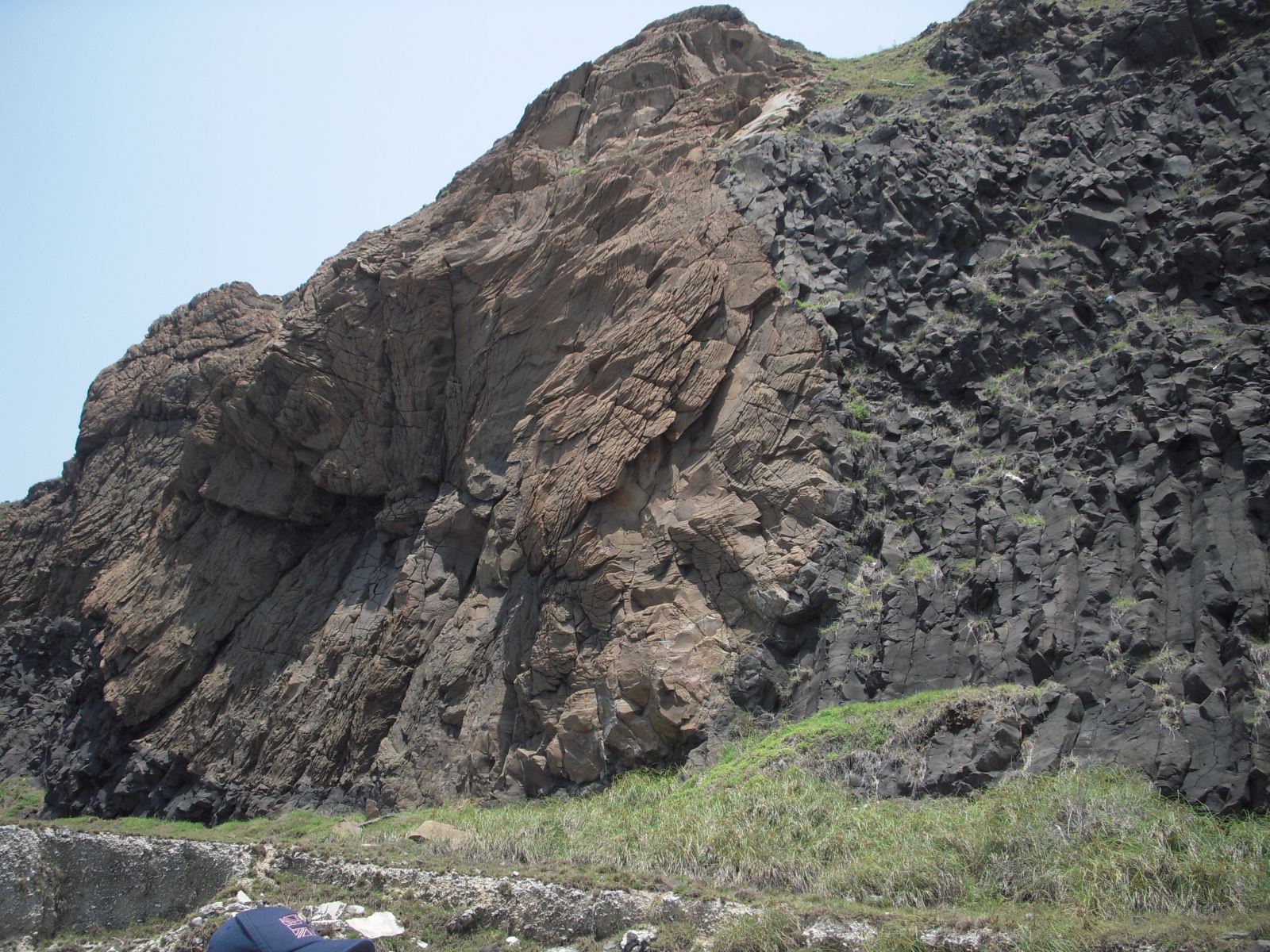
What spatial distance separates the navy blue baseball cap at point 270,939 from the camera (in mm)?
4234

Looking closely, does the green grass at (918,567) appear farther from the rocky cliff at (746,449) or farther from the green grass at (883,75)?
the green grass at (883,75)

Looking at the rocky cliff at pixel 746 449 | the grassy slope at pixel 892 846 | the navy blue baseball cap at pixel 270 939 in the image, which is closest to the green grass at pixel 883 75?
the rocky cliff at pixel 746 449

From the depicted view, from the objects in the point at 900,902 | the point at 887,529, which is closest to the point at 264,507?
the point at 887,529

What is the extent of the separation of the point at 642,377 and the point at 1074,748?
10171 millimetres

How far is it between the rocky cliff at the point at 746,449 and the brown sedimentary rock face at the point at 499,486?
0.10 m

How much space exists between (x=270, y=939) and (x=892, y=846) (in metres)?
7.84

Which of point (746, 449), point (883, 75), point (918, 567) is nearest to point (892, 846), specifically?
point (918, 567)

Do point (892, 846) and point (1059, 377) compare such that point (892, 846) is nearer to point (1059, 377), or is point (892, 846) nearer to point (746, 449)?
point (746, 449)

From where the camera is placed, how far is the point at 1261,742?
31.1 feet

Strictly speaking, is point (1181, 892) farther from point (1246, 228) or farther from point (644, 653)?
point (1246, 228)

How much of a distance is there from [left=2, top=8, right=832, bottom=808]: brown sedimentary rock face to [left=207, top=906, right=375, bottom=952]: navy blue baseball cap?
11.1 m

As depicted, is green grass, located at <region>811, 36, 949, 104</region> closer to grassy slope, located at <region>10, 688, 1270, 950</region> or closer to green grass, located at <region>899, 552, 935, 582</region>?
green grass, located at <region>899, 552, 935, 582</region>

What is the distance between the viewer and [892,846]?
10500mm

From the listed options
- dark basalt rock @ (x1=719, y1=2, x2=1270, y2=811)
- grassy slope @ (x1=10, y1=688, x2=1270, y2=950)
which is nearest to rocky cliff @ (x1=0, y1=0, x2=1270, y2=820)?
dark basalt rock @ (x1=719, y1=2, x2=1270, y2=811)
